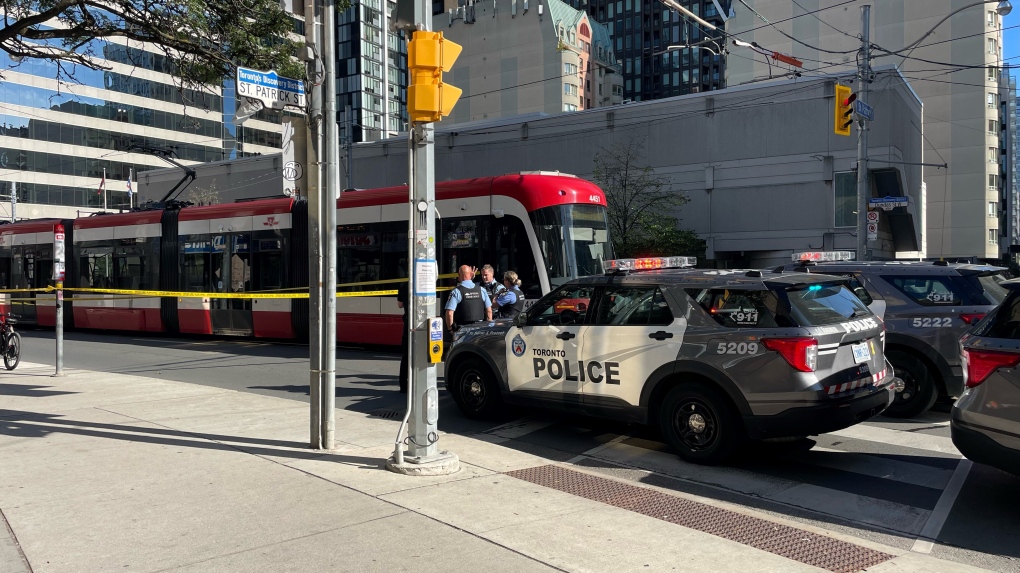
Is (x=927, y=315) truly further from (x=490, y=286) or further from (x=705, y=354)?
(x=490, y=286)

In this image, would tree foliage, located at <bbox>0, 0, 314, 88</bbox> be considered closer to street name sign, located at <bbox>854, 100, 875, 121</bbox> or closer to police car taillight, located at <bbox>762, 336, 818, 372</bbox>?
police car taillight, located at <bbox>762, 336, 818, 372</bbox>

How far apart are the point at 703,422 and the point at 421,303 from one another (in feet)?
8.98

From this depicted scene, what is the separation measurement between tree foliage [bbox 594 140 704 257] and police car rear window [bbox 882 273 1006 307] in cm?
2356

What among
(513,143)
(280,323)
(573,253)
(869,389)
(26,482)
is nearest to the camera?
(26,482)

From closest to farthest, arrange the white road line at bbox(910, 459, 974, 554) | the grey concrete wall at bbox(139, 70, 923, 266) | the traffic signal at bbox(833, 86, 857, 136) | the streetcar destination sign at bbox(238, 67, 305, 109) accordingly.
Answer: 1. the white road line at bbox(910, 459, 974, 554)
2. the streetcar destination sign at bbox(238, 67, 305, 109)
3. the traffic signal at bbox(833, 86, 857, 136)
4. the grey concrete wall at bbox(139, 70, 923, 266)

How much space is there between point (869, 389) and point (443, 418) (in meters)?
4.72

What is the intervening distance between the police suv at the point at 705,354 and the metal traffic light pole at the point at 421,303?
1.76 meters

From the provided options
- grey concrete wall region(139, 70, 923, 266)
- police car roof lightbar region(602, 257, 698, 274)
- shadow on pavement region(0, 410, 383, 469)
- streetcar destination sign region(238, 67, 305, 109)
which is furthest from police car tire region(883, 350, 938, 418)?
grey concrete wall region(139, 70, 923, 266)

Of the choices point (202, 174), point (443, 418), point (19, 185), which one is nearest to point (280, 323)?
point (443, 418)

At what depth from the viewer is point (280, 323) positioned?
1755 centimetres

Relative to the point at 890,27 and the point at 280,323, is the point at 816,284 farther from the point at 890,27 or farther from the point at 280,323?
the point at 890,27

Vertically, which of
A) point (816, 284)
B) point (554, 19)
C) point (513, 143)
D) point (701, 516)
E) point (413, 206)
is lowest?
point (701, 516)

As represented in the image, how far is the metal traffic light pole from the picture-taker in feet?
21.6

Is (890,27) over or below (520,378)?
over
